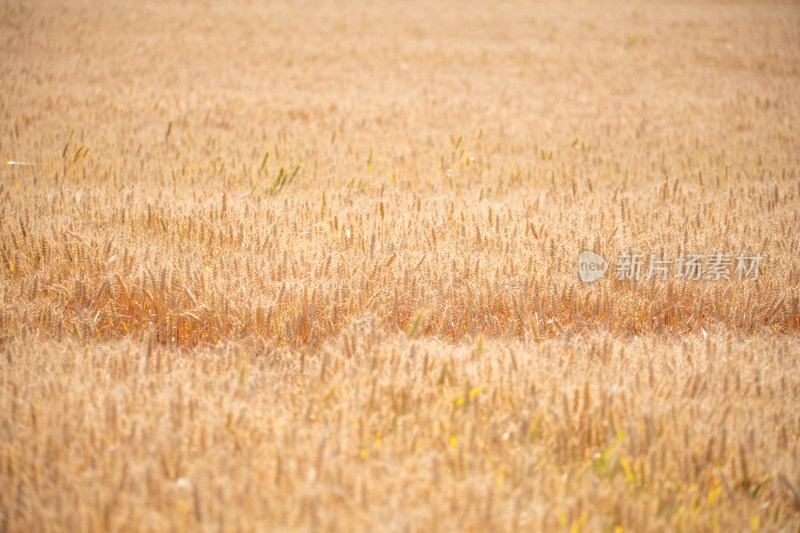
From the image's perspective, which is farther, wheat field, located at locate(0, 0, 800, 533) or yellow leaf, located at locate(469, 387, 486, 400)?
yellow leaf, located at locate(469, 387, 486, 400)

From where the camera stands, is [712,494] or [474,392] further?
[474,392]

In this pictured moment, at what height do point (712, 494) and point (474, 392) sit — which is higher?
point (474, 392)

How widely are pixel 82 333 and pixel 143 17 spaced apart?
16.7m

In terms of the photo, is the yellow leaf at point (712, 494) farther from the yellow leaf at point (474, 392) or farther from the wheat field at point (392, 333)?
the yellow leaf at point (474, 392)

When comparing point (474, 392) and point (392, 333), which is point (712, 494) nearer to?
point (474, 392)

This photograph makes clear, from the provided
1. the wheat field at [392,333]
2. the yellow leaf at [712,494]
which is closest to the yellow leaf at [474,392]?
the wheat field at [392,333]

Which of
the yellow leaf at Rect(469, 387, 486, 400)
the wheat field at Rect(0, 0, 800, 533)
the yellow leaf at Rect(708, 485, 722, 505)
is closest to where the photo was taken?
the wheat field at Rect(0, 0, 800, 533)

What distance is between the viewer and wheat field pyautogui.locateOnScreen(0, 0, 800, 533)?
1.58 m

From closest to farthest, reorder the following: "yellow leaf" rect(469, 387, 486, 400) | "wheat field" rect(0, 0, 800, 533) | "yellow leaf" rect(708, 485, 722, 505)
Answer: "wheat field" rect(0, 0, 800, 533), "yellow leaf" rect(708, 485, 722, 505), "yellow leaf" rect(469, 387, 486, 400)

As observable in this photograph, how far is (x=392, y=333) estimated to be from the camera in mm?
2572

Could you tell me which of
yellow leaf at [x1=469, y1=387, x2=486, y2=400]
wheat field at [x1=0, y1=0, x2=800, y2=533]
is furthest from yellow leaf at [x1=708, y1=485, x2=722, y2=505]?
yellow leaf at [x1=469, y1=387, x2=486, y2=400]

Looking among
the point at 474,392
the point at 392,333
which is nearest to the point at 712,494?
the point at 474,392

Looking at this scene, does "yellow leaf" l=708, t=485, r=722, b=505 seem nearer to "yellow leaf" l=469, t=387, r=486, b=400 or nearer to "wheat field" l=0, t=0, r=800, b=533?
"wheat field" l=0, t=0, r=800, b=533

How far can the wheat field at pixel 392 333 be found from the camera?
158 cm
